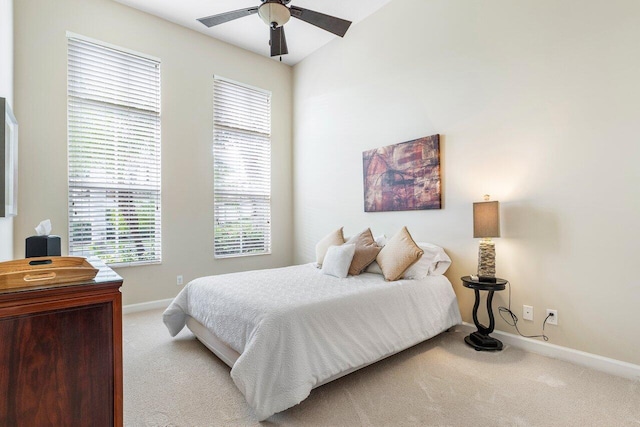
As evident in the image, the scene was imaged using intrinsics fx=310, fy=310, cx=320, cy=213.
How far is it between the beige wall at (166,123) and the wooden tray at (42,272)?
266 cm

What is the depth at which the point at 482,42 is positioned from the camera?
299cm

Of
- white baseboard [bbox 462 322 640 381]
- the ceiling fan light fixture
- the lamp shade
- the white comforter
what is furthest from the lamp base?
the ceiling fan light fixture

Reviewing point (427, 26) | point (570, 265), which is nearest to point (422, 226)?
point (570, 265)

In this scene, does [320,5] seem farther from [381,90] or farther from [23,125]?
[23,125]

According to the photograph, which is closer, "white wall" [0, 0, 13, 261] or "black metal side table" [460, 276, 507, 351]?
"white wall" [0, 0, 13, 261]

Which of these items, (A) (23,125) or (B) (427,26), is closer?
(A) (23,125)

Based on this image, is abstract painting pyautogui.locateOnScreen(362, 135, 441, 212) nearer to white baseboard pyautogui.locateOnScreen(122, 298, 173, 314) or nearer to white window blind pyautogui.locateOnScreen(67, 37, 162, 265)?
white window blind pyautogui.locateOnScreen(67, 37, 162, 265)

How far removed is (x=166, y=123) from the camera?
406 cm

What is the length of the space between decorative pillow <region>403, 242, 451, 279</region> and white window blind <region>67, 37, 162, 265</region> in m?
3.15

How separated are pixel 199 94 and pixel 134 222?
194 cm

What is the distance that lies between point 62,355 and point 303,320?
3.90ft

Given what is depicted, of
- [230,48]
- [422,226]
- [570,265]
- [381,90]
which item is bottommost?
[570,265]

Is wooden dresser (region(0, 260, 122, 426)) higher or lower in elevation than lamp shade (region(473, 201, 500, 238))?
lower

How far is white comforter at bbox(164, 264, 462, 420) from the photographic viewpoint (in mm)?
1806
